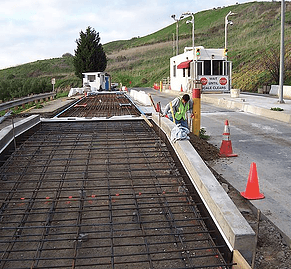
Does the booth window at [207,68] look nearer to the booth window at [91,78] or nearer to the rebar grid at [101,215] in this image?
the booth window at [91,78]

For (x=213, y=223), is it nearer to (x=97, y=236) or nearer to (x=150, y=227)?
(x=150, y=227)

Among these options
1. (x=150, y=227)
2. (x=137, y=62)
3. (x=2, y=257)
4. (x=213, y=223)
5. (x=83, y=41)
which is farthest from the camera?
(x=137, y=62)

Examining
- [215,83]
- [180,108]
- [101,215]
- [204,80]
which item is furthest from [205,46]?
[101,215]

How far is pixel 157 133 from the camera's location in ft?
31.1

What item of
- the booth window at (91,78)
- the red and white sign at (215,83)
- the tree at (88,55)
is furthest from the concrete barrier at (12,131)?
the tree at (88,55)

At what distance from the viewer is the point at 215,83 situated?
27.5m

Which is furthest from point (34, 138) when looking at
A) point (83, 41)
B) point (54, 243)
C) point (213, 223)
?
point (83, 41)

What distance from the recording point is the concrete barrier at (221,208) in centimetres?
351

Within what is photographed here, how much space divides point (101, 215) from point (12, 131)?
414 cm

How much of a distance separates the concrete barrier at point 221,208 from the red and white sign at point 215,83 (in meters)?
21.8

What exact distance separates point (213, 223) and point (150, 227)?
0.84 m

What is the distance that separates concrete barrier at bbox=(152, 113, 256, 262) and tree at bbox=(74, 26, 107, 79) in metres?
57.0

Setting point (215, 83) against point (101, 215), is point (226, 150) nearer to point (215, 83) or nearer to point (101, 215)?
point (101, 215)

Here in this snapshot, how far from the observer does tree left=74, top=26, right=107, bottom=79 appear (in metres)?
60.7
